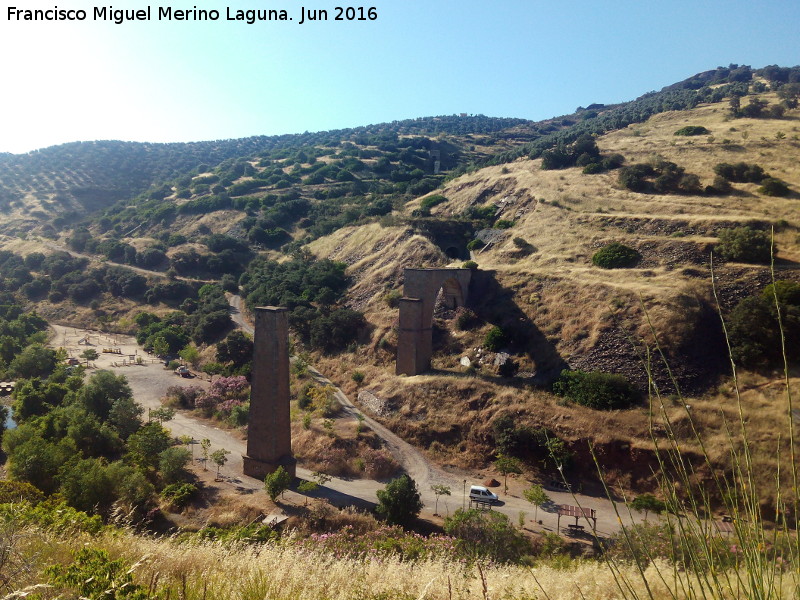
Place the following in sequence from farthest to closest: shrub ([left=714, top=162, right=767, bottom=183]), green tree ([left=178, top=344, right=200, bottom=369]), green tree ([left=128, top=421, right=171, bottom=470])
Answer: green tree ([left=178, top=344, right=200, bottom=369])
shrub ([left=714, top=162, right=767, bottom=183])
green tree ([left=128, top=421, right=171, bottom=470])

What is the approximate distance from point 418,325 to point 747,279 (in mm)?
18352

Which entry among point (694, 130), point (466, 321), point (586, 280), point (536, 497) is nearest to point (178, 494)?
point (536, 497)

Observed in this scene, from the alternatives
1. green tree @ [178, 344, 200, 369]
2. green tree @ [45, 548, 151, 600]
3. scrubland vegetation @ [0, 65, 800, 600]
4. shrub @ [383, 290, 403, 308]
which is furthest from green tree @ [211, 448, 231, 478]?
green tree @ [178, 344, 200, 369]

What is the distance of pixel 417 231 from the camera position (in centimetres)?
4425

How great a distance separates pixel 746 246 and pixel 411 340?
19.9m

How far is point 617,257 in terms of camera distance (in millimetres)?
31766

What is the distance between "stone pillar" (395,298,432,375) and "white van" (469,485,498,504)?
32.8ft

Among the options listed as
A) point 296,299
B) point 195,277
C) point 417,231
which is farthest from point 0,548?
point 195,277

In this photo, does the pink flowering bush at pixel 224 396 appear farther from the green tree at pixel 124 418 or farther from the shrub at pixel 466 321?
the shrub at pixel 466 321

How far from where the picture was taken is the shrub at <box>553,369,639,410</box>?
23109mm

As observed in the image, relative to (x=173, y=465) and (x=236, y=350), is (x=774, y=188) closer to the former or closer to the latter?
(x=236, y=350)

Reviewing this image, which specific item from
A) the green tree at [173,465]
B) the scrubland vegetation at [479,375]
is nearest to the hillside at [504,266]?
the scrubland vegetation at [479,375]

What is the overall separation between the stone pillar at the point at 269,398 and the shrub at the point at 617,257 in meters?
22.1

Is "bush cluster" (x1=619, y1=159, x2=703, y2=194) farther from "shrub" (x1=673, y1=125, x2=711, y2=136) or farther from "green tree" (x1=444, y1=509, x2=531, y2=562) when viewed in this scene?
"green tree" (x1=444, y1=509, x2=531, y2=562)
